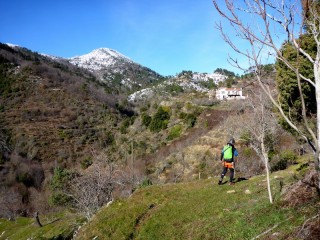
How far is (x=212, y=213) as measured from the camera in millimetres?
9547

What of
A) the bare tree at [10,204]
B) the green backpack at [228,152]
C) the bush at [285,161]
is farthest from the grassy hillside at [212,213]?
the bare tree at [10,204]

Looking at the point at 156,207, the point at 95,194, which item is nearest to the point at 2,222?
the point at 95,194

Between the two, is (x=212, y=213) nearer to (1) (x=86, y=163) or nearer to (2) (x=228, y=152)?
(2) (x=228, y=152)

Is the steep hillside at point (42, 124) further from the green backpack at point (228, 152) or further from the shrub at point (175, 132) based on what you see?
the green backpack at point (228, 152)

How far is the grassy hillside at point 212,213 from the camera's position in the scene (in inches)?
245

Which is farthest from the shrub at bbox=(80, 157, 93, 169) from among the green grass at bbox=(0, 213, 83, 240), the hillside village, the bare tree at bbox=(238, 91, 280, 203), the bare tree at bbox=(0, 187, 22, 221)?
the bare tree at bbox=(238, 91, 280, 203)

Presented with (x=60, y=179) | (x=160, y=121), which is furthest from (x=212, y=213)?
Result: (x=160, y=121)

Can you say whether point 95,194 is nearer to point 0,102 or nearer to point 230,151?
point 230,151

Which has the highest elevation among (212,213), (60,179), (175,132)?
(175,132)

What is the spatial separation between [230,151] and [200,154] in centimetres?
3017

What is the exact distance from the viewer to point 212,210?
32.3 feet

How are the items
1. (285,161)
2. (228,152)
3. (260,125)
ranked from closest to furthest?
(260,125), (228,152), (285,161)

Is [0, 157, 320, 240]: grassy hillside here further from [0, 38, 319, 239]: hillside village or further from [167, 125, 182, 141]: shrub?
Answer: [167, 125, 182, 141]: shrub

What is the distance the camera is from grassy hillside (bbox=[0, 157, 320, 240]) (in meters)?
6.22
